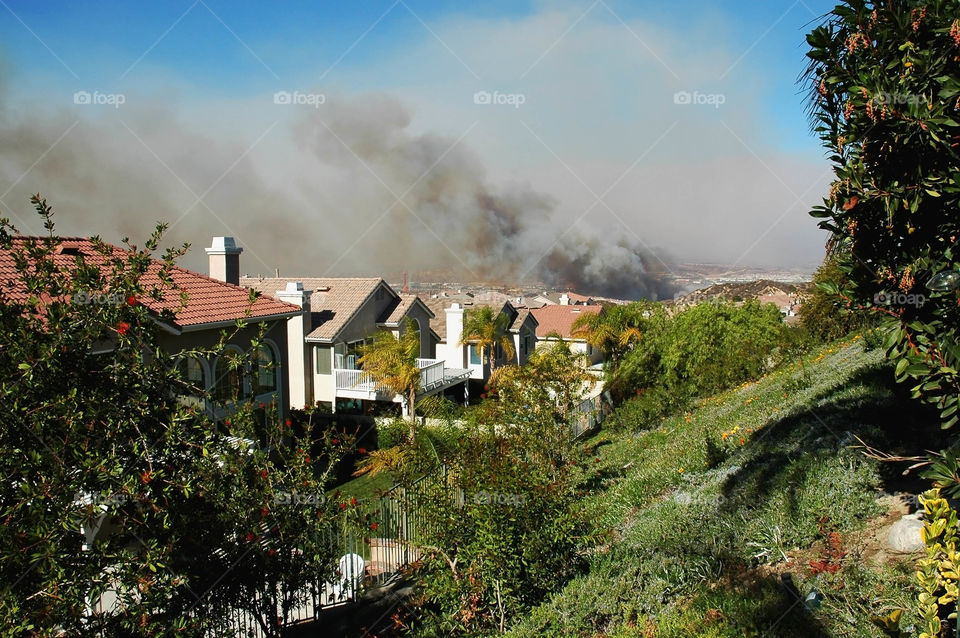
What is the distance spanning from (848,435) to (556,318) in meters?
34.4

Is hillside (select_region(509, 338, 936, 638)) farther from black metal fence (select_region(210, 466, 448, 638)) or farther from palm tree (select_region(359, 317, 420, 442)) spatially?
palm tree (select_region(359, 317, 420, 442))

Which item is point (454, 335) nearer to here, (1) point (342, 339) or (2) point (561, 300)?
(1) point (342, 339)

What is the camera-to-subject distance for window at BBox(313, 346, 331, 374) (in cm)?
A: 2355

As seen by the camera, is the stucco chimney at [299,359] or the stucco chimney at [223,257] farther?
the stucco chimney at [299,359]

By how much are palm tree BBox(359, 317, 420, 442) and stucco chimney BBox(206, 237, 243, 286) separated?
223 inches

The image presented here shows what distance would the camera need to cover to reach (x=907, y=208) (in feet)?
12.0

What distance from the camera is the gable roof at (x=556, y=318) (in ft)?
130

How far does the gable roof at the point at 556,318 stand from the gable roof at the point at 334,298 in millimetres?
15820

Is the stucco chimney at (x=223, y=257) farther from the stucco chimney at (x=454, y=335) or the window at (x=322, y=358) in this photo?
the stucco chimney at (x=454, y=335)

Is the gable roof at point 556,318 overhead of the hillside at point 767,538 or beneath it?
overhead

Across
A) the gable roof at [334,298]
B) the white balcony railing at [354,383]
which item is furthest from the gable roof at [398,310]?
the white balcony railing at [354,383]

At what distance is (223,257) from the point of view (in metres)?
19.1

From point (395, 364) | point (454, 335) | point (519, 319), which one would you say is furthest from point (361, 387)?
point (519, 319)

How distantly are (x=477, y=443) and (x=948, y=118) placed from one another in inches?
223
